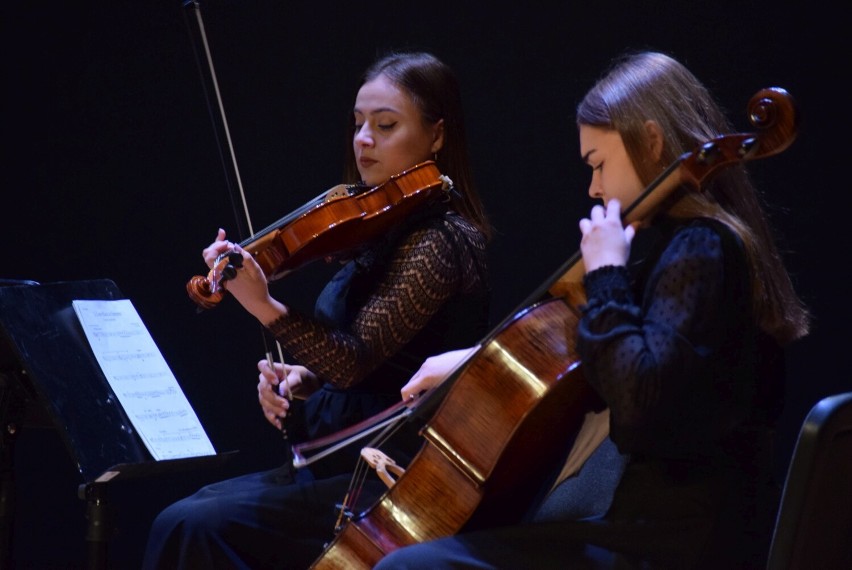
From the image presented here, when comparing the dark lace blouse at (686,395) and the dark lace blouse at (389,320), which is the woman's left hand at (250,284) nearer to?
the dark lace blouse at (389,320)

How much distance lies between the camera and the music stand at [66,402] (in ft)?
5.85

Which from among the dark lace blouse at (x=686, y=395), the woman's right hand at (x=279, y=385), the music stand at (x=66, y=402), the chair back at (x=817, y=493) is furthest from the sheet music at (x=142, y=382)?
the chair back at (x=817, y=493)

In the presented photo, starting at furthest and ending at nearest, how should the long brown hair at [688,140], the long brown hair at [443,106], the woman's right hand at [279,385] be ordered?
1. the long brown hair at [443,106]
2. the woman's right hand at [279,385]
3. the long brown hair at [688,140]

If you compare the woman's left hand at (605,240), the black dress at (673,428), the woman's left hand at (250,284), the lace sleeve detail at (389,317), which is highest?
the woman's left hand at (250,284)

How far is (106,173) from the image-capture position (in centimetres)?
324

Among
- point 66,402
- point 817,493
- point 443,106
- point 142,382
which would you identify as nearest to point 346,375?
point 142,382

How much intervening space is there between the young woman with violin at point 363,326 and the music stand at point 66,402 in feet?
0.44

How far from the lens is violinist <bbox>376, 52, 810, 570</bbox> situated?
4.60 feet

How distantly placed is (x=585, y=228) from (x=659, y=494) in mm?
375

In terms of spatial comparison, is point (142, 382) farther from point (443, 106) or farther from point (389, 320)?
point (443, 106)

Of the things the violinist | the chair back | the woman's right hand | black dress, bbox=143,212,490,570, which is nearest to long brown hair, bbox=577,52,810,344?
the violinist

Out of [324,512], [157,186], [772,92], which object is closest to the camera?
[772,92]

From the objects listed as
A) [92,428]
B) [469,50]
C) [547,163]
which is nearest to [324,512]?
[92,428]

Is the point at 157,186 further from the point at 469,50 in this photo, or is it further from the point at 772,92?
the point at 772,92
